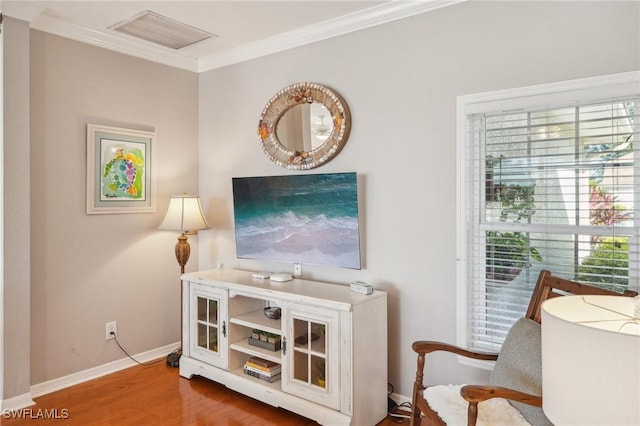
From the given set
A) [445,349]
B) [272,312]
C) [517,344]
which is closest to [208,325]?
[272,312]

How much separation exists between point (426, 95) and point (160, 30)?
194cm

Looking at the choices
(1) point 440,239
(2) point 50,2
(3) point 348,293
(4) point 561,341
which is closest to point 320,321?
(3) point 348,293

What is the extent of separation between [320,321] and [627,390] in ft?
5.85

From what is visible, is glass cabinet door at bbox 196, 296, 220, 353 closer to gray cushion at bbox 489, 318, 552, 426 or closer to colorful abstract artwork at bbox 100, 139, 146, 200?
colorful abstract artwork at bbox 100, 139, 146, 200

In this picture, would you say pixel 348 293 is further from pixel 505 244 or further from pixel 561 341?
pixel 561 341

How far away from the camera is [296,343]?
2604 millimetres

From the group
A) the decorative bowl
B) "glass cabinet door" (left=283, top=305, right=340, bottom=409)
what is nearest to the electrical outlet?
the decorative bowl

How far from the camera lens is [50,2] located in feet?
8.80

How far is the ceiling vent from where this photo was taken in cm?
295

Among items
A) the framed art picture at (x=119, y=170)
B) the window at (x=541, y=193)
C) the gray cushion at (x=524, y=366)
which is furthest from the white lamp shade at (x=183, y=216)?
the gray cushion at (x=524, y=366)

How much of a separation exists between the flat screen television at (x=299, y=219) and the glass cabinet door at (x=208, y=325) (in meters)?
0.45

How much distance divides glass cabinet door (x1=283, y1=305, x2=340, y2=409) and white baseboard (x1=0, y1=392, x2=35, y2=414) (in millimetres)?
1621

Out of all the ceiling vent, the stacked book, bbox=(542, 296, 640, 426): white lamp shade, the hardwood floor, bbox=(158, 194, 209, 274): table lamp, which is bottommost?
the hardwood floor

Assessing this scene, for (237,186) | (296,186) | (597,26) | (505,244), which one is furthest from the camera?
(237,186)
